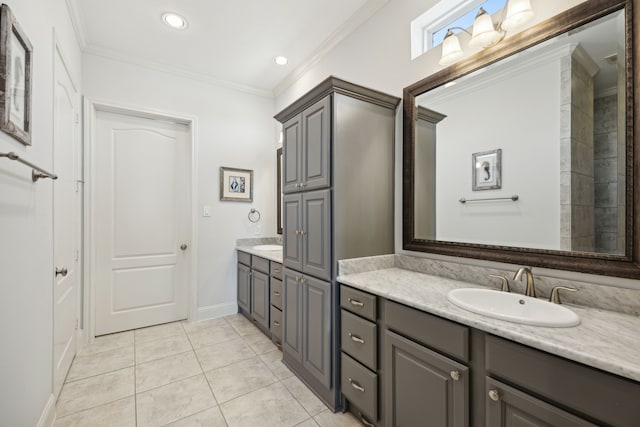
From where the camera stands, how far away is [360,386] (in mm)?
1610

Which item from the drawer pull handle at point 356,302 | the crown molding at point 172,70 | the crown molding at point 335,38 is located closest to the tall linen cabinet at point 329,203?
the drawer pull handle at point 356,302

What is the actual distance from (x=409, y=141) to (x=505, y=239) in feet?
2.93

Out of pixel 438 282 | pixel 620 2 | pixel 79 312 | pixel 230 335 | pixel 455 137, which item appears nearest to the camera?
pixel 620 2

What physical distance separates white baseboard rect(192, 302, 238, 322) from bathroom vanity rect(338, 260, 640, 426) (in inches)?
82.3

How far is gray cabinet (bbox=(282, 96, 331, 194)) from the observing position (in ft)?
5.93

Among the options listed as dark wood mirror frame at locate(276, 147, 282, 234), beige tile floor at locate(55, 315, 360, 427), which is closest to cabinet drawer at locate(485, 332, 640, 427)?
beige tile floor at locate(55, 315, 360, 427)

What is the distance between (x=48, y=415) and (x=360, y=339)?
5.90 ft

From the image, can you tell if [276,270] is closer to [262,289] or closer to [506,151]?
[262,289]

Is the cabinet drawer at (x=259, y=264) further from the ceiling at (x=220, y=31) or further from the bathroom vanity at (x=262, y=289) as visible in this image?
the ceiling at (x=220, y=31)

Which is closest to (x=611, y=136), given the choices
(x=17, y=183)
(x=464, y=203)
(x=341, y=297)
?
(x=464, y=203)

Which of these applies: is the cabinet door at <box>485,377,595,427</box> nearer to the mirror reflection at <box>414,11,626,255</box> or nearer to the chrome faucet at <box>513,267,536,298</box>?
the chrome faucet at <box>513,267,536,298</box>

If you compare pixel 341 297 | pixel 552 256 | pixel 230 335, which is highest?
pixel 552 256

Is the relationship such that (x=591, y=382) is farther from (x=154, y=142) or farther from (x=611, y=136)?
(x=154, y=142)

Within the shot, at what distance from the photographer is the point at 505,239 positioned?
149cm
